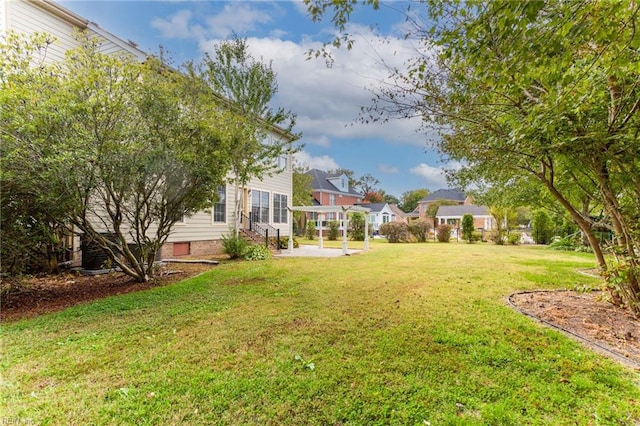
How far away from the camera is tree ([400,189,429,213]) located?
61.2 metres

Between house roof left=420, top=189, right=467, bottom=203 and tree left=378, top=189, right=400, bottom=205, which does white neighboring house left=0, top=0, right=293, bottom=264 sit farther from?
tree left=378, top=189, right=400, bottom=205

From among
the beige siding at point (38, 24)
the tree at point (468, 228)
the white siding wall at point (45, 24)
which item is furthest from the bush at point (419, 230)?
the beige siding at point (38, 24)

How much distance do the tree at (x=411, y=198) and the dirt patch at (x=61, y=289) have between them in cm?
5723

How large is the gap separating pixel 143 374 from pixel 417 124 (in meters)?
4.73

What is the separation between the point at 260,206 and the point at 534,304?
12420 millimetres

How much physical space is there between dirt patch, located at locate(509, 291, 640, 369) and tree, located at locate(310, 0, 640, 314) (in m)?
0.32

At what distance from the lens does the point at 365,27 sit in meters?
3.70

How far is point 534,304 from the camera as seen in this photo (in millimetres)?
5195

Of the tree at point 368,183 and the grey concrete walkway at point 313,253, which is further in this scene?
the tree at point 368,183

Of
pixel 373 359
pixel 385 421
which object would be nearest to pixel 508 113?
pixel 373 359

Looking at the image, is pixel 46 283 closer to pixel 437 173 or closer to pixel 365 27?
pixel 365 27

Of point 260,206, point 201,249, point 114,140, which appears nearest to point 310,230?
point 260,206

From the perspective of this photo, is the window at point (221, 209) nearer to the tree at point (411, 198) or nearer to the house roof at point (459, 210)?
the house roof at point (459, 210)

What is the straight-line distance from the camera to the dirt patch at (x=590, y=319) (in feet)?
11.5
